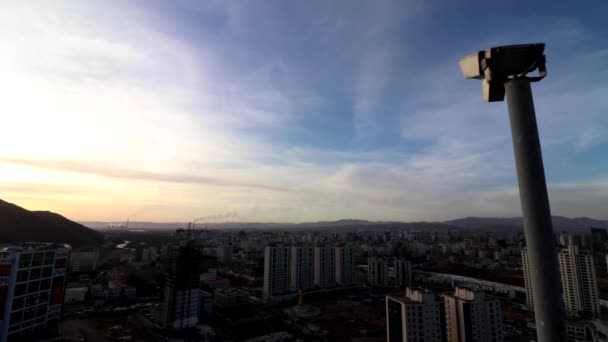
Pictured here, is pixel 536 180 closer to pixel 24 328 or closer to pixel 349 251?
pixel 24 328

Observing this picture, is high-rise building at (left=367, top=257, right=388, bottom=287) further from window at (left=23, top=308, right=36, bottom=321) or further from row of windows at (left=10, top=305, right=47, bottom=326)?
window at (left=23, top=308, right=36, bottom=321)

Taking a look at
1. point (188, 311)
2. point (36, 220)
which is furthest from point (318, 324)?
point (36, 220)

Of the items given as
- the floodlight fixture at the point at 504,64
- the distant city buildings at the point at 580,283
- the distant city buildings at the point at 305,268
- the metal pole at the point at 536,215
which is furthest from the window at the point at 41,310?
the distant city buildings at the point at 580,283

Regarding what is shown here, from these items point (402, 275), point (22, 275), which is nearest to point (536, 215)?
point (22, 275)

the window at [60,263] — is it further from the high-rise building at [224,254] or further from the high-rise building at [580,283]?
the high-rise building at [580,283]

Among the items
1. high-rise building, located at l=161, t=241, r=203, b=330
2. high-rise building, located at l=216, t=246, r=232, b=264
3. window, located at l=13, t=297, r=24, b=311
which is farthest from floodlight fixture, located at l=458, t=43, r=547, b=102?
high-rise building, located at l=216, t=246, r=232, b=264
